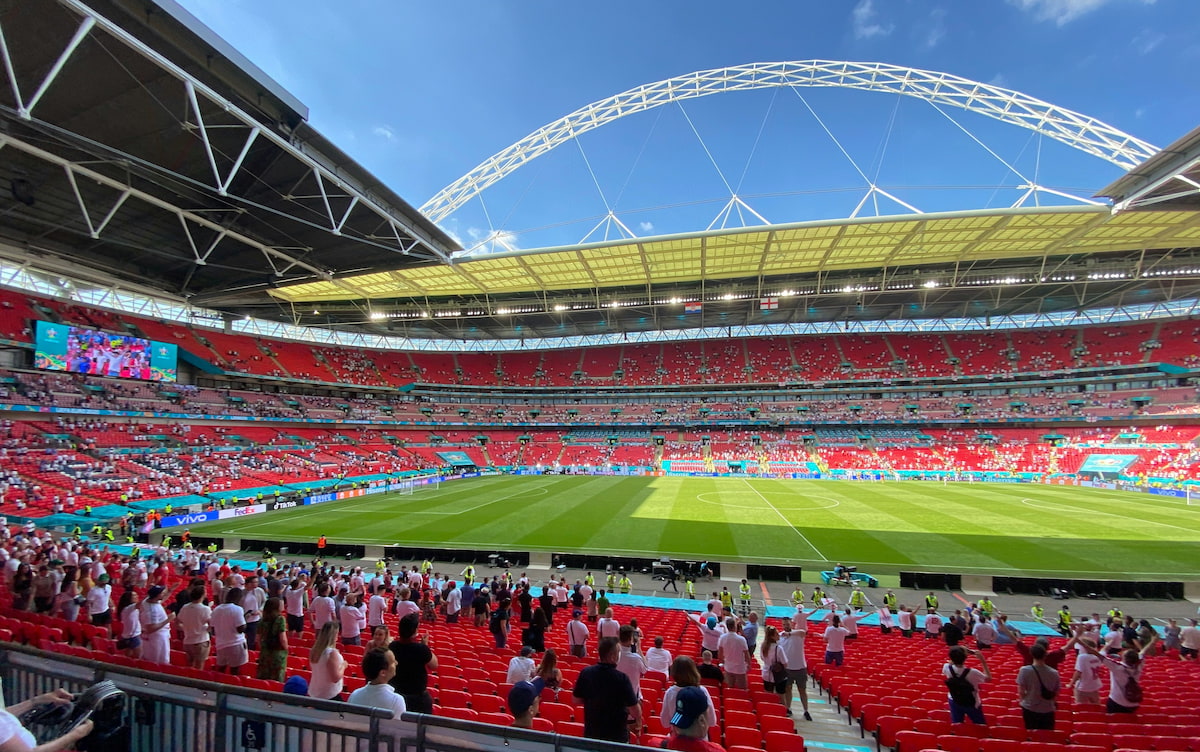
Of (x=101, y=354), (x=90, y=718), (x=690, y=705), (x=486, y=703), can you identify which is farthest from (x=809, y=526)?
(x=101, y=354)

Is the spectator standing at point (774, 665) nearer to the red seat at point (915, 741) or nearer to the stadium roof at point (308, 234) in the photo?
the red seat at point (915, 741)

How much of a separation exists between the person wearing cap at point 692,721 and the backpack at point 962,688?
3.75 meters

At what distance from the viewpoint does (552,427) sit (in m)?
67.9

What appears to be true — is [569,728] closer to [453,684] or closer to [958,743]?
[453,684]

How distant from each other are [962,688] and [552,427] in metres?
63.5

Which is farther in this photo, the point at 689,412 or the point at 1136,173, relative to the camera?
the point at 689,412

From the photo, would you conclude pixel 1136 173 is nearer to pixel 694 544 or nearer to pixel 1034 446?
pixel 694 544

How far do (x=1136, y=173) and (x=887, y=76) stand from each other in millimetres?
13527

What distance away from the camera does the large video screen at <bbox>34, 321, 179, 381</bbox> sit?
35062 mm

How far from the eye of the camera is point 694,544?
2325 cm

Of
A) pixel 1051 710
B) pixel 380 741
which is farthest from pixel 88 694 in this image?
pixel 1051 710

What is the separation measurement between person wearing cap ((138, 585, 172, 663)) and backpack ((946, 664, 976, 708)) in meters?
8.78

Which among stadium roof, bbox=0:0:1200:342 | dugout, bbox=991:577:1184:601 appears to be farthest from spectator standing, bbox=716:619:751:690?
stadium roof, bbox=0:0:1200:342

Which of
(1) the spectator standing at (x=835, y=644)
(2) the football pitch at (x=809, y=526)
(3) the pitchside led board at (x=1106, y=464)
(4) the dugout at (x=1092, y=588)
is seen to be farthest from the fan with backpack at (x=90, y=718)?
(3) the pitchside led board at (x=1106, y=464)
